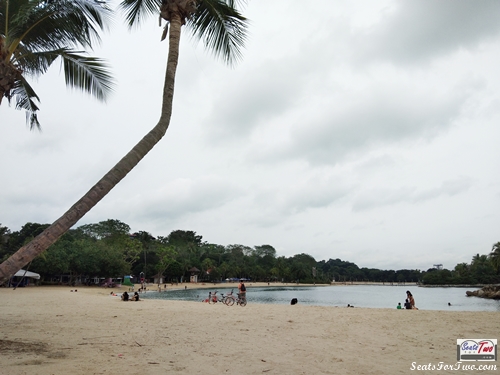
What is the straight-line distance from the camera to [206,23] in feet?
27.2

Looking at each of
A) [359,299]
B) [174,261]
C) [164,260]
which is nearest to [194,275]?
[174,261]

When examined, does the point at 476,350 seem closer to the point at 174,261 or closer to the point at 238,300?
the point at 238,300

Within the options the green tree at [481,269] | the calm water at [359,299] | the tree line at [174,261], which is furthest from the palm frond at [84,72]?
the green tree at [481,269]

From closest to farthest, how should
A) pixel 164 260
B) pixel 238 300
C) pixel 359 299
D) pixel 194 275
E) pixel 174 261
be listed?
pixel 238 300 → pixel 359 299 → pixel 164 260 → pixel 174 261 → pixel 194 275

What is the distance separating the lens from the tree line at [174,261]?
46406 mm

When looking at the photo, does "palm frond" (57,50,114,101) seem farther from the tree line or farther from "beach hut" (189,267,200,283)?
"beach hut" (189,267,200,283)

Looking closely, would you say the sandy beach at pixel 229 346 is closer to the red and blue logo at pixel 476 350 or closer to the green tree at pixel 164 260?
the red and blue logo at pixel 476 350

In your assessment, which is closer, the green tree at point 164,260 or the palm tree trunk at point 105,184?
the palm tree trunk at point 105,184

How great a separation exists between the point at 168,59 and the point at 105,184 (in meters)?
3.17

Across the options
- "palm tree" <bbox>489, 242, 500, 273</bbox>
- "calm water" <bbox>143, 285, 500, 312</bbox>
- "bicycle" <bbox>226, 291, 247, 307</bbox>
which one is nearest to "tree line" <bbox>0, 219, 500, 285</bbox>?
"palm tree" <bbox>489, 242, 500, 273</bbox>

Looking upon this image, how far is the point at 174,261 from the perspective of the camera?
69.1 meters

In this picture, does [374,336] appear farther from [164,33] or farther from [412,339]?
[164,33]

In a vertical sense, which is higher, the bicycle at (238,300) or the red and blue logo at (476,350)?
the red and blue logo at (476,350)

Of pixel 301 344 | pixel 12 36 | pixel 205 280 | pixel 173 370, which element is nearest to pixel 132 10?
pixel 12 36
